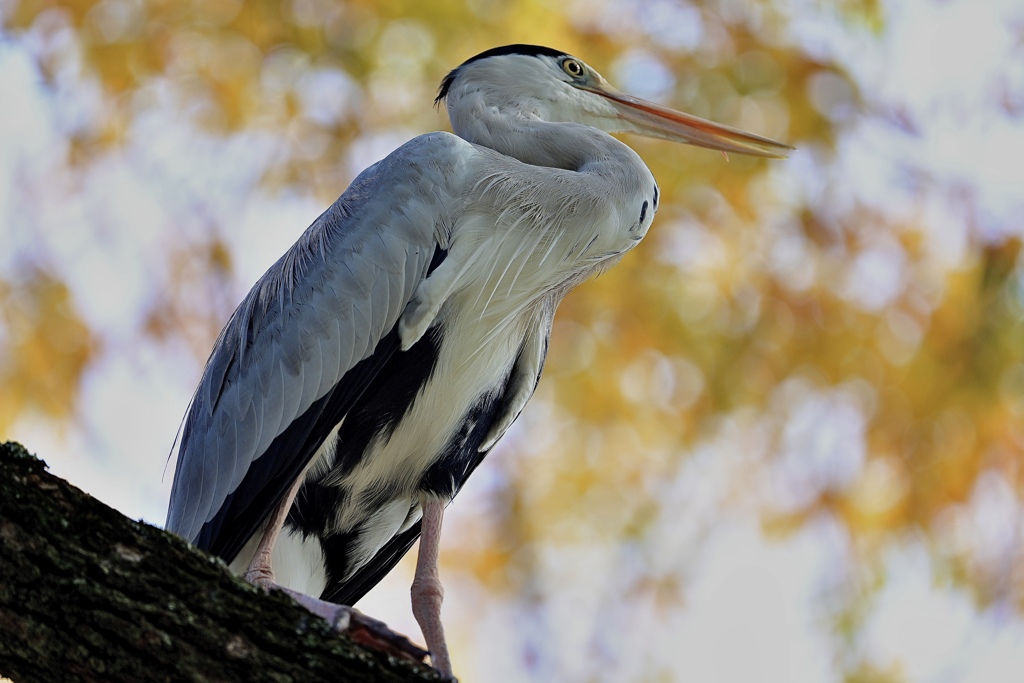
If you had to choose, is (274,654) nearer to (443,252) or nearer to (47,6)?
(443,252)

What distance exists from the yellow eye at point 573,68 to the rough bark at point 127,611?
2.06 meters

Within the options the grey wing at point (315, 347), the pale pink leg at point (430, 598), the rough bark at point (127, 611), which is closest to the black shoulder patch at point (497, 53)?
the grey wing at point (315, 347)

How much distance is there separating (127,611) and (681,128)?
2204 millimetres

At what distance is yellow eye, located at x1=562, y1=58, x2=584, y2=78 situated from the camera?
3133 mm

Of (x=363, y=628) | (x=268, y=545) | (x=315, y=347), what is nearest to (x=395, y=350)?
(x=315, y=347)

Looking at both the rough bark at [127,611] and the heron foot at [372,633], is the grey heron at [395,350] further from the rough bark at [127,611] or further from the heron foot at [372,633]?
the rough bark at [127,611]

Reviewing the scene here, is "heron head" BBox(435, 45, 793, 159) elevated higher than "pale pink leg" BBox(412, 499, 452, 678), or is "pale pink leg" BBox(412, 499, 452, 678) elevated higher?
"heron head" BBox(435, 45, 793, 159)

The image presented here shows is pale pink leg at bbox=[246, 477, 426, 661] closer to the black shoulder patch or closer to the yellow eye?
the black shoulder patch

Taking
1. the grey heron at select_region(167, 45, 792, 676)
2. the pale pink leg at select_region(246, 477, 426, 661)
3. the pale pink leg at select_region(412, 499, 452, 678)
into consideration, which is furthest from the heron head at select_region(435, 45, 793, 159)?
the pale pink leg at select_region(246, 477, 426, 661)

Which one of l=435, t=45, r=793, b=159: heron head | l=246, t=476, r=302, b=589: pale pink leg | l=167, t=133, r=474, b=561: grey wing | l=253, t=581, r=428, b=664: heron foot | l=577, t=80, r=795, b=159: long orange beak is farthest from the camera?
l=577, t=80, r=795, b=159: long orange beak

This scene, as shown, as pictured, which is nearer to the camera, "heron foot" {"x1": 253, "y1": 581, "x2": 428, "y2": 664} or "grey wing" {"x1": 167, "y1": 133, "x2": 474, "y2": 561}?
"heron foot" {"x1": 253, "y1": 581, "x2": 428, "y2": 664}

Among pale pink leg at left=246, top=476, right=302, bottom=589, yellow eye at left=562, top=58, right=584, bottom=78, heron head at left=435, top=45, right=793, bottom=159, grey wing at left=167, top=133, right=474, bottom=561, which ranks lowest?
pale pink leg at left=246, top=476, right=302, bottom=589

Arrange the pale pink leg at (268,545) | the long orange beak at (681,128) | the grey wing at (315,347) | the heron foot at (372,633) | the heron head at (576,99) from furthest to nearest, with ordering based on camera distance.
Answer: the long orange beak at (681,128), the heron head at (576,99), the grey wing at (315,347), the pale pink leg at (268,545), the heron foot at (372,633)

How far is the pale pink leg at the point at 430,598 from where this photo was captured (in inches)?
88.9
